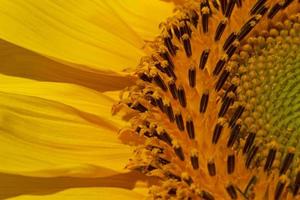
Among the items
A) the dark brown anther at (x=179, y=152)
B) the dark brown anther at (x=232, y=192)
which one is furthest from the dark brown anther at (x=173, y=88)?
the dark brown anther at (x=232, y=192)

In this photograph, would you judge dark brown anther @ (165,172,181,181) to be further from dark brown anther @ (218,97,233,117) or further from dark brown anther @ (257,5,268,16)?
dark brown anther @ (257,5,268,16)

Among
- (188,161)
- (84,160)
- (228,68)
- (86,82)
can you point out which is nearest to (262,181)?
(188,161)

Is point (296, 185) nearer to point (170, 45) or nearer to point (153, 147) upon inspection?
point (153, 147)

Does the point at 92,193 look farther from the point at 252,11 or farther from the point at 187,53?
the point at 252,11

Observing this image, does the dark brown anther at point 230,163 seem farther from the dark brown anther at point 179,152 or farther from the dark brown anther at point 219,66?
the dark brown anther at point 219,66

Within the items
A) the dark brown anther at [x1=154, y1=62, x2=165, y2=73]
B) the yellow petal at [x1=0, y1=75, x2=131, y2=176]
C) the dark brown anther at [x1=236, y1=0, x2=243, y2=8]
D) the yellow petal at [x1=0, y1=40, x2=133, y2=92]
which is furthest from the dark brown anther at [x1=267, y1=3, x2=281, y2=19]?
the yellow petal at [x1=0, y1=75, x2=131, y2=176]
